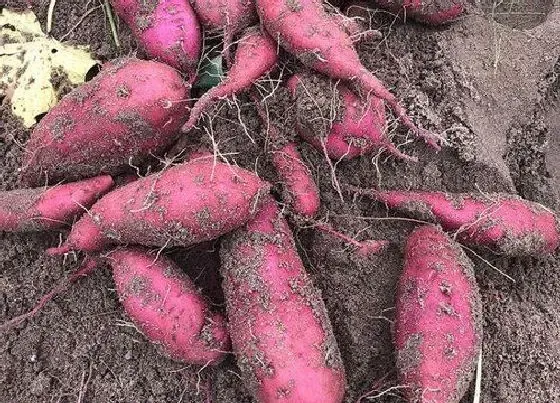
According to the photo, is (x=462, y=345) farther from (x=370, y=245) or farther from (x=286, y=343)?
(x=286, y=343)

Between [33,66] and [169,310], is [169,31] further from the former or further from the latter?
[169,310]

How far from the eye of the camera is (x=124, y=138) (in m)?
1.63

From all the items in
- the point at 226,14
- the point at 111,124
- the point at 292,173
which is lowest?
the point at 292,173

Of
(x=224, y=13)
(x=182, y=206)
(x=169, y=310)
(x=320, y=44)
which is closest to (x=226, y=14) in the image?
(x=224, y=13)

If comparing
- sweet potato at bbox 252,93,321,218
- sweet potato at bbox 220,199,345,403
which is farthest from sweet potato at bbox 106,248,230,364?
sweet potato at bbox 252,93,321,218

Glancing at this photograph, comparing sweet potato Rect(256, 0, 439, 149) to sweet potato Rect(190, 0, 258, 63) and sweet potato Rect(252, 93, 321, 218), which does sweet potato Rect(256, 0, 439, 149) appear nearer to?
sweet potato Rect(190, 0, 258, 63)

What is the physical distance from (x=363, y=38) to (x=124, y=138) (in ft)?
2.41

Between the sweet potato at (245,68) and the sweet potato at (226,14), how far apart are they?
0.12 ft

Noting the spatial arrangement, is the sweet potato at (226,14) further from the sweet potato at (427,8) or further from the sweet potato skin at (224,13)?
the sweet potato at (427,8)

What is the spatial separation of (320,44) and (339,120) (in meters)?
0.21

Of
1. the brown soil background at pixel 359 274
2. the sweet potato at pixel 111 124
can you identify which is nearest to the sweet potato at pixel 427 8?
the brown soil background at pixel 359 274

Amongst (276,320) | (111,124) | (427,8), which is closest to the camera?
(276,320)

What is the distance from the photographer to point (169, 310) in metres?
1.52

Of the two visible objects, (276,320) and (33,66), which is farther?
(33,66)
